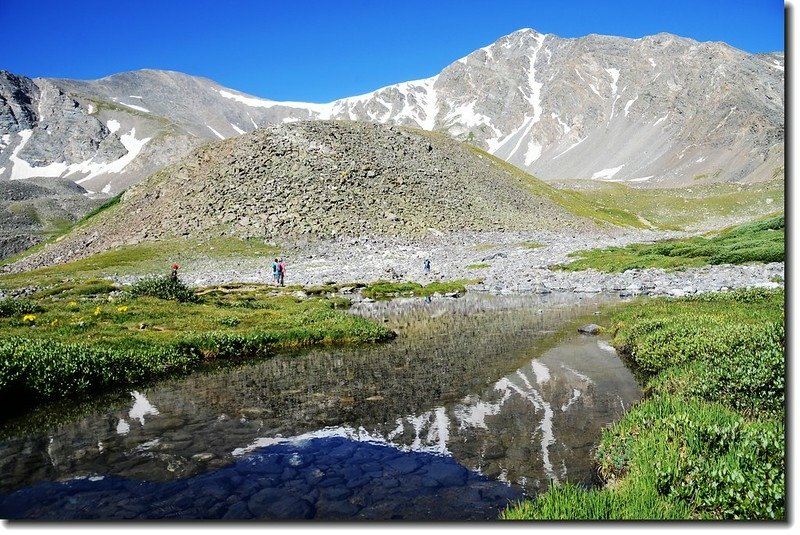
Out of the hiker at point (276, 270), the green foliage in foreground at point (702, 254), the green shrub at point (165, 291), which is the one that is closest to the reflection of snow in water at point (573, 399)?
the green shrub at point (165, 291)

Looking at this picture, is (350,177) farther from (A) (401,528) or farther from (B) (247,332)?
(A) (401,528)

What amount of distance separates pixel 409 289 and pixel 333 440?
38534 millimetres

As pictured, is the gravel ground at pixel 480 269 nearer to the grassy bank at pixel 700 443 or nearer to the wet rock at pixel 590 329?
the wet rock at pixel 590 329

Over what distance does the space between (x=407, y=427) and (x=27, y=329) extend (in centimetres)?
2099

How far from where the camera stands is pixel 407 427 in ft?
47.6

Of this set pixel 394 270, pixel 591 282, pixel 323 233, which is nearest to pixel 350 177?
pixel 323 233

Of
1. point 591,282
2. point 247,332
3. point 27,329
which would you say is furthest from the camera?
point 591,282

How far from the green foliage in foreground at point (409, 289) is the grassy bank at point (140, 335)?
9.20m

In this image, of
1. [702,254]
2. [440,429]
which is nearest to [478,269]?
[702,254]

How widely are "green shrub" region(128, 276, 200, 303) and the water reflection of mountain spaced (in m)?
15.9

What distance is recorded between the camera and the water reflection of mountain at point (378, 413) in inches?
478

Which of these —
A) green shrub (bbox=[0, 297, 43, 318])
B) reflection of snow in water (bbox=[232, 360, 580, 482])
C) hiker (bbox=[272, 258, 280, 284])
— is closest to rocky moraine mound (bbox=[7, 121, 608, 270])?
hiker (bbox=[272, 258, 280, 284])

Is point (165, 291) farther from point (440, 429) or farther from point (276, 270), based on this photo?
point (440, 429)

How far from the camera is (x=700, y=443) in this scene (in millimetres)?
9008
